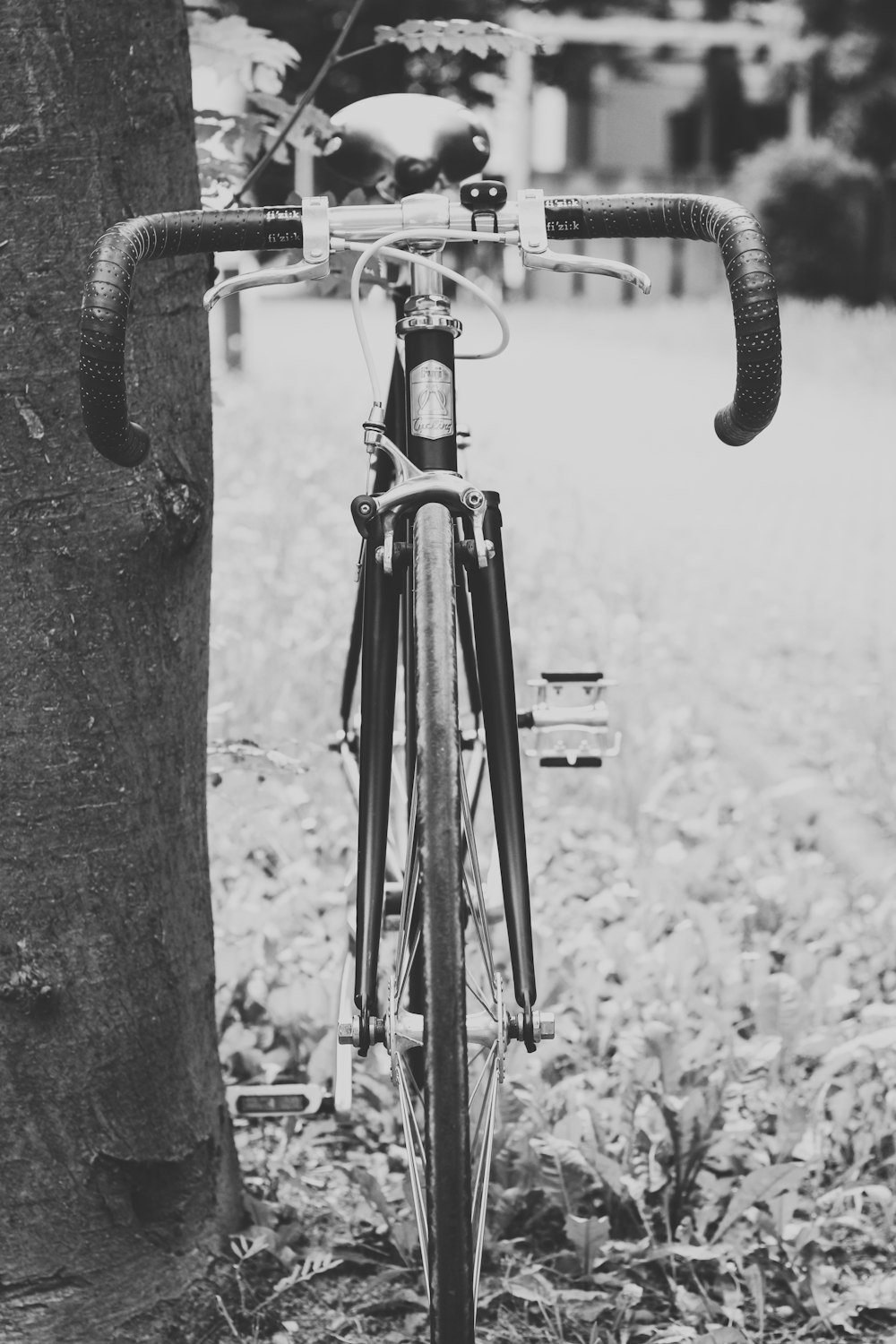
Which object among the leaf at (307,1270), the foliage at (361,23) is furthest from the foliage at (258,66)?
the foliage at (361,23)

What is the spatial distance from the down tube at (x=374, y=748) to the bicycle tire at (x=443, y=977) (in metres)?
0.19

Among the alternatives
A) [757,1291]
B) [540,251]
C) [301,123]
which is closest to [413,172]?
[301,123]

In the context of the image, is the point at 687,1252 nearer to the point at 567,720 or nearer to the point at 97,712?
the point at 567,720

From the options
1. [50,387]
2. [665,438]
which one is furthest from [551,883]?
[665,438]

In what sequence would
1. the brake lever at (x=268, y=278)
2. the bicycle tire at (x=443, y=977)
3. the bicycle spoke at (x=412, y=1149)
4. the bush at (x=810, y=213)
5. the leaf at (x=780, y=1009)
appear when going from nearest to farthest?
the bicycle tire at (x=443, y=977) < the brake lever at (x=268, y=278) < the bicycle spoke at (x=412, y=1149) < the leaf at (x=780, y=1009) < the bush at (x=810, y=213)

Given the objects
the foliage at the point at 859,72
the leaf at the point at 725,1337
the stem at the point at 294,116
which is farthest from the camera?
the foliage at the point at 859,72

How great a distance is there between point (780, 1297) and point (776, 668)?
120 inches

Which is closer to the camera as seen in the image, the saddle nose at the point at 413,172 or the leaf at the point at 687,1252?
the leaf at the point at 687,1252

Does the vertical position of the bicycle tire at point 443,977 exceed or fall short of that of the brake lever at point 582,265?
it falls short

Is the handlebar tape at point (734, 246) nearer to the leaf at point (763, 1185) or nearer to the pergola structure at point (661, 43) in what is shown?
the leaf at point (763, 1185)

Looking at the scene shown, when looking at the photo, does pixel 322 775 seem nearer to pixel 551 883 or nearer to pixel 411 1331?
pixel 551 883

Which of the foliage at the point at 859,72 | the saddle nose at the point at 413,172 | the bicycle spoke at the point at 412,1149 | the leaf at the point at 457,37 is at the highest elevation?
the foliage at the point at 859,72

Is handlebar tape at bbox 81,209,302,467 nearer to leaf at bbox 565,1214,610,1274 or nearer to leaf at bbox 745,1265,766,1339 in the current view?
leaf at bbox 565,1214,610,1274

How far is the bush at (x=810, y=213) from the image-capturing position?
21244 mm
